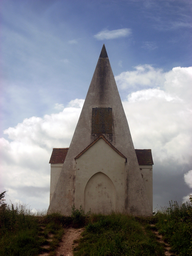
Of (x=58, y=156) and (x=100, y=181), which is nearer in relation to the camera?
(x=100, y=181)

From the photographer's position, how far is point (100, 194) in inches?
624

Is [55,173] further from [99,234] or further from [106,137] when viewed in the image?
[99,234]

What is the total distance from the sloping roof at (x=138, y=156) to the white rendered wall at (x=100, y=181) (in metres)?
3.09

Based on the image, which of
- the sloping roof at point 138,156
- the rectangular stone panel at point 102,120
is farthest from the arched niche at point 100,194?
the sloping roof at point 138,156

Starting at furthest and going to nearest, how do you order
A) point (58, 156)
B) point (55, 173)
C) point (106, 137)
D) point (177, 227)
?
point (58, 156) < point (55, 173) < point (106, 137) < point (177, 227)

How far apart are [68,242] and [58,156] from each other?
940 centimetres

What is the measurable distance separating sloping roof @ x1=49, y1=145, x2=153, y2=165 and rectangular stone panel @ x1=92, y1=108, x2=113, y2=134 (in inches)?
134

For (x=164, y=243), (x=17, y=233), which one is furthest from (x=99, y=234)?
(x=17, y=233)

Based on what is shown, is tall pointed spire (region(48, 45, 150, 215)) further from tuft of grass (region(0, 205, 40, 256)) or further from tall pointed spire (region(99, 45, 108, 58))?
tuft of grass (region(0, 205, 40, 256))

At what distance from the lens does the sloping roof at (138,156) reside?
60.4 ft

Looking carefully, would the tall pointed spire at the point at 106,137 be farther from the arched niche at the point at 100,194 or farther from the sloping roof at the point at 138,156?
the sloping roof at the point at 138,156

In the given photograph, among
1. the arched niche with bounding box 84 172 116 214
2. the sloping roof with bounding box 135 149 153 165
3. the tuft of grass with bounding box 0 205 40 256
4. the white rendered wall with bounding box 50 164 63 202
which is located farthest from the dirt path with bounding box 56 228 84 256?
the sloping roof with bounding box 135 149 153 165

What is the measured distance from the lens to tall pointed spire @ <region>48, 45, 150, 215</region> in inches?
620

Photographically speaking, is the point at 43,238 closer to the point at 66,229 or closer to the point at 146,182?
the point at 66,229
